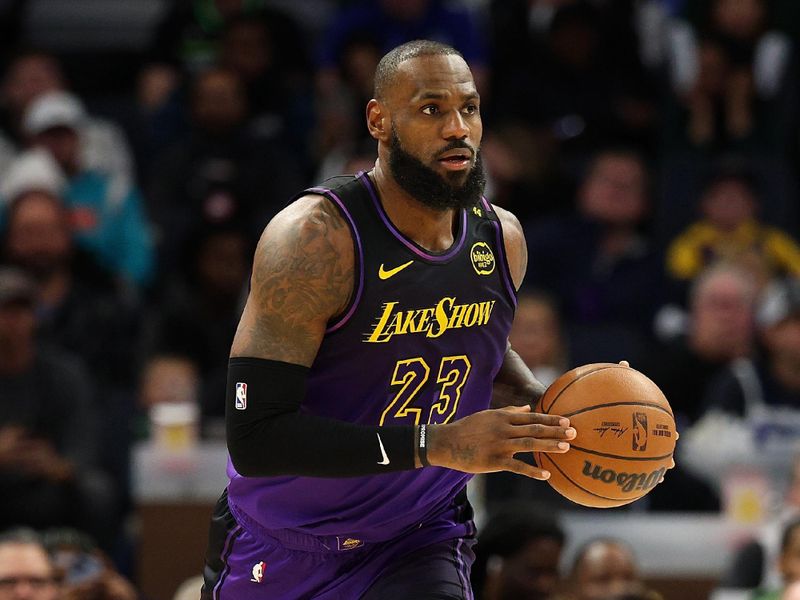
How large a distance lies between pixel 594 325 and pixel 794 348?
149cm

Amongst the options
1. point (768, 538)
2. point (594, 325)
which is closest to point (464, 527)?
point (768, 538)

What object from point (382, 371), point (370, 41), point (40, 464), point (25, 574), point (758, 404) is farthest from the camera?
point (370, 41)

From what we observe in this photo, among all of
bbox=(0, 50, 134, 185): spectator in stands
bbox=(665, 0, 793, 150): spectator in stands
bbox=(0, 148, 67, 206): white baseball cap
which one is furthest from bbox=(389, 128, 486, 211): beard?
bbox=(665, 0, 793, 150): spectator in stands

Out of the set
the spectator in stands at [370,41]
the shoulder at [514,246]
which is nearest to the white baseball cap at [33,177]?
the spectator in stands at [370,41]

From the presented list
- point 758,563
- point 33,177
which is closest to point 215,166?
point 33,177

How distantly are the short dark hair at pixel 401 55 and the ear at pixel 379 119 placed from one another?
0.10 ft

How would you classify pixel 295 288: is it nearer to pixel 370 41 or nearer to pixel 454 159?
pixel 454 159

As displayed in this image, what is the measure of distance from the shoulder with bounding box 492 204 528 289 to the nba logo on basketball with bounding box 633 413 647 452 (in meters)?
0.70

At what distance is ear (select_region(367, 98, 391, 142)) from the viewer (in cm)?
466

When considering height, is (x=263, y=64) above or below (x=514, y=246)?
above

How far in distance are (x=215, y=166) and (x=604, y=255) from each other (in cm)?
286

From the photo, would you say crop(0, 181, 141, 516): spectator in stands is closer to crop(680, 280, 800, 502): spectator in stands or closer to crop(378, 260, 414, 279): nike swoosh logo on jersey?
crop(680, 280, 800, 502): spectator in stands

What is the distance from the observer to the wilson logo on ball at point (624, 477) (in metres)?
4.42

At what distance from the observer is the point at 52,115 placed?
10.8 meters
